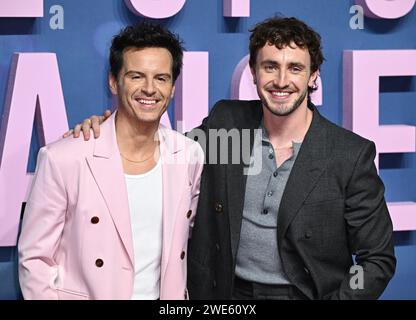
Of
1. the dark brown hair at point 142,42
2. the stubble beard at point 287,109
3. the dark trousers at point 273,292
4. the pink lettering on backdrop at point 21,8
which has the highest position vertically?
the pink lettering on backdrop at point 21,8

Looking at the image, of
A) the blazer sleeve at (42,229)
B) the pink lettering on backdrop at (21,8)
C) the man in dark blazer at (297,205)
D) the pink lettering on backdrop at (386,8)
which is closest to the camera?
the blazer sleeve at (42,229)

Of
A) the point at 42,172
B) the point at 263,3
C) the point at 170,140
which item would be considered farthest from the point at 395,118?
the point at 42,172

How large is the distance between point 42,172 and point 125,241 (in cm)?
31

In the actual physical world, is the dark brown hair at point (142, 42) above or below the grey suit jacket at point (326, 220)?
above

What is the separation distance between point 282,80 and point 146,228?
23.4 inches

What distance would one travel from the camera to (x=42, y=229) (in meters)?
2.34

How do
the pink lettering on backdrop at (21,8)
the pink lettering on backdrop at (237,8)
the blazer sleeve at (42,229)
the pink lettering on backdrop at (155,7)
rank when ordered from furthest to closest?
the pink lettering on backdrop at (237,8) → the pink lettering on backdrop at (155,7) → the pink lettering on backdrop at (21,8) → the blazer sleeve at (42,229)

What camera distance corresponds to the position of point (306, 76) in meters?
Result: 2.51

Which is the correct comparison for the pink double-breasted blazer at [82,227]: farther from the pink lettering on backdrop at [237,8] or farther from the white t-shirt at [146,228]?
the pink lettering on backdrop at [237,8]

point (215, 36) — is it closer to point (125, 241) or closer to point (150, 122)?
point (150, 122)

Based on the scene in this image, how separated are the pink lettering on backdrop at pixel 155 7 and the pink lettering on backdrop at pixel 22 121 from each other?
1.10 ft

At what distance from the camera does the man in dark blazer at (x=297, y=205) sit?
2.43 meters

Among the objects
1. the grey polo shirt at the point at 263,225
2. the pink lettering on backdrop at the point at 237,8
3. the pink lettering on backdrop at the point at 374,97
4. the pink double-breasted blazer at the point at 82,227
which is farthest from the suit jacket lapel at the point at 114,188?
the pink lettering on backdrop at the point at 374,97

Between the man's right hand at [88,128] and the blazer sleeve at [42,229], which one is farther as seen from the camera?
the man's right hand at [88,128]
